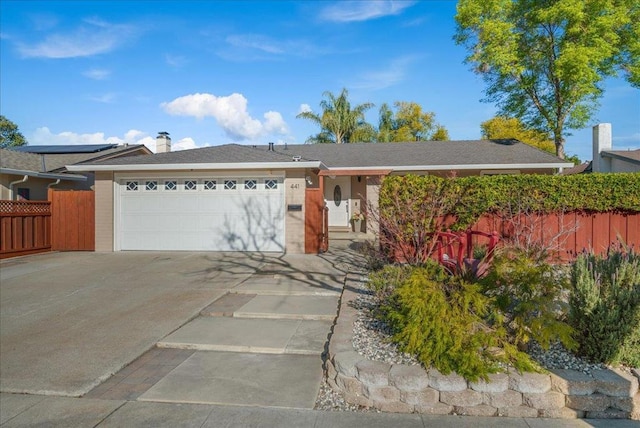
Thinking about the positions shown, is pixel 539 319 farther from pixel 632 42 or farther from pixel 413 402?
pixel 632 42

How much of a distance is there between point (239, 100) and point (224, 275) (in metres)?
17.5

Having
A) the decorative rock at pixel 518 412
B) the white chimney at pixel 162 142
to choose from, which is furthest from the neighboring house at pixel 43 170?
the decorative rock at pixel 518 412

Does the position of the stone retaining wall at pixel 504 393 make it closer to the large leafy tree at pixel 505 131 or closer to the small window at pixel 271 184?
the small window at pixel 271 184

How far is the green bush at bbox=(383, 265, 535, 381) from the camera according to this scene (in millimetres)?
3277

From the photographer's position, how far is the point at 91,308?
609 cm

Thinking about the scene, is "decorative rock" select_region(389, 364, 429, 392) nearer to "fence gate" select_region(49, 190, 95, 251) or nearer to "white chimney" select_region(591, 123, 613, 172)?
"fence gate" select_region(49, 190, 95, 251)

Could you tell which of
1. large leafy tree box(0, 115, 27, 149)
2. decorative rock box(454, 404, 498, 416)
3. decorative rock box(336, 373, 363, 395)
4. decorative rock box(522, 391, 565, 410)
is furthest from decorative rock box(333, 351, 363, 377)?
large leafy tree box(0, 115, 27, 149)

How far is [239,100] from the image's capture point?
2342 centimetres

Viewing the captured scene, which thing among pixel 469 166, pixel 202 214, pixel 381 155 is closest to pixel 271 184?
pixel 202 214

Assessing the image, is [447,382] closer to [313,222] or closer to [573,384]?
[573,384]

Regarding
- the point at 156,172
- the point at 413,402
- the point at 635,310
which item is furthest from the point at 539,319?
the point at 156,172

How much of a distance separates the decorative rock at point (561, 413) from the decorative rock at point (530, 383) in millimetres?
159

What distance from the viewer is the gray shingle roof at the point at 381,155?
11844 millimetres

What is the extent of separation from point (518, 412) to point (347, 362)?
1.43 meters
